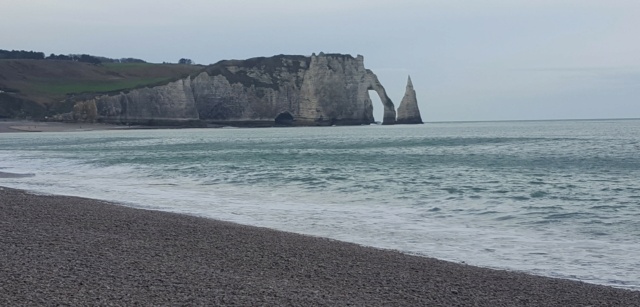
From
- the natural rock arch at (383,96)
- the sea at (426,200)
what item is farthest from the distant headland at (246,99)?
the sea at (426,200)

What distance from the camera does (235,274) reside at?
27.7 feet

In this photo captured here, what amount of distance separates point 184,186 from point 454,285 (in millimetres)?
16100

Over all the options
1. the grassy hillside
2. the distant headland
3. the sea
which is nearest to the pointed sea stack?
the distant headland

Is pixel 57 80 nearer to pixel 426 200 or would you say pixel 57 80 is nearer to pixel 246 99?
pixel 246 99

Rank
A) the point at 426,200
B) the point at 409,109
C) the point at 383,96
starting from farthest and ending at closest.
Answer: the point at 409,109
the point at 383,96
the point at 426,200

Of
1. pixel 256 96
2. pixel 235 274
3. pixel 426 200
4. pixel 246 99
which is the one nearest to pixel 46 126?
pixel 246 99

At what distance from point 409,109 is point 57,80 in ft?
223

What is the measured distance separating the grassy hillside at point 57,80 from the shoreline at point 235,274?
346ft

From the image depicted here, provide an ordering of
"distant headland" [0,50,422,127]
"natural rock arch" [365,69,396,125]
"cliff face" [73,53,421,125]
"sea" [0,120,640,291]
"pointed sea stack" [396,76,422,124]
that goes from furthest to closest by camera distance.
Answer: "pointed sea stack" [396,76,422,124]
"natural rock arch" [365,69,396,125]
"distant headland" [0,50,422,127]
"cliff face" [73,53,421,125]
"sea" [0,120,640,291]

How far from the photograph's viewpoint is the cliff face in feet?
351

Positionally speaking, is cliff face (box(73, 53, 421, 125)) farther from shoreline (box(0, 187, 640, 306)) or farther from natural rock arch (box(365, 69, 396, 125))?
shoreline (box(0, 187, 640, 306))

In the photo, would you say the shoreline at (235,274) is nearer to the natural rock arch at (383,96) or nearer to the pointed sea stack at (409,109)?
the natural rock arch at (383,96)

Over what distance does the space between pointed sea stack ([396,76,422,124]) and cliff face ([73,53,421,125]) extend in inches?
160

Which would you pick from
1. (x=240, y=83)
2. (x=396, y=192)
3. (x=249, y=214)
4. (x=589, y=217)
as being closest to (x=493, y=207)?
(x=589, y=217)
